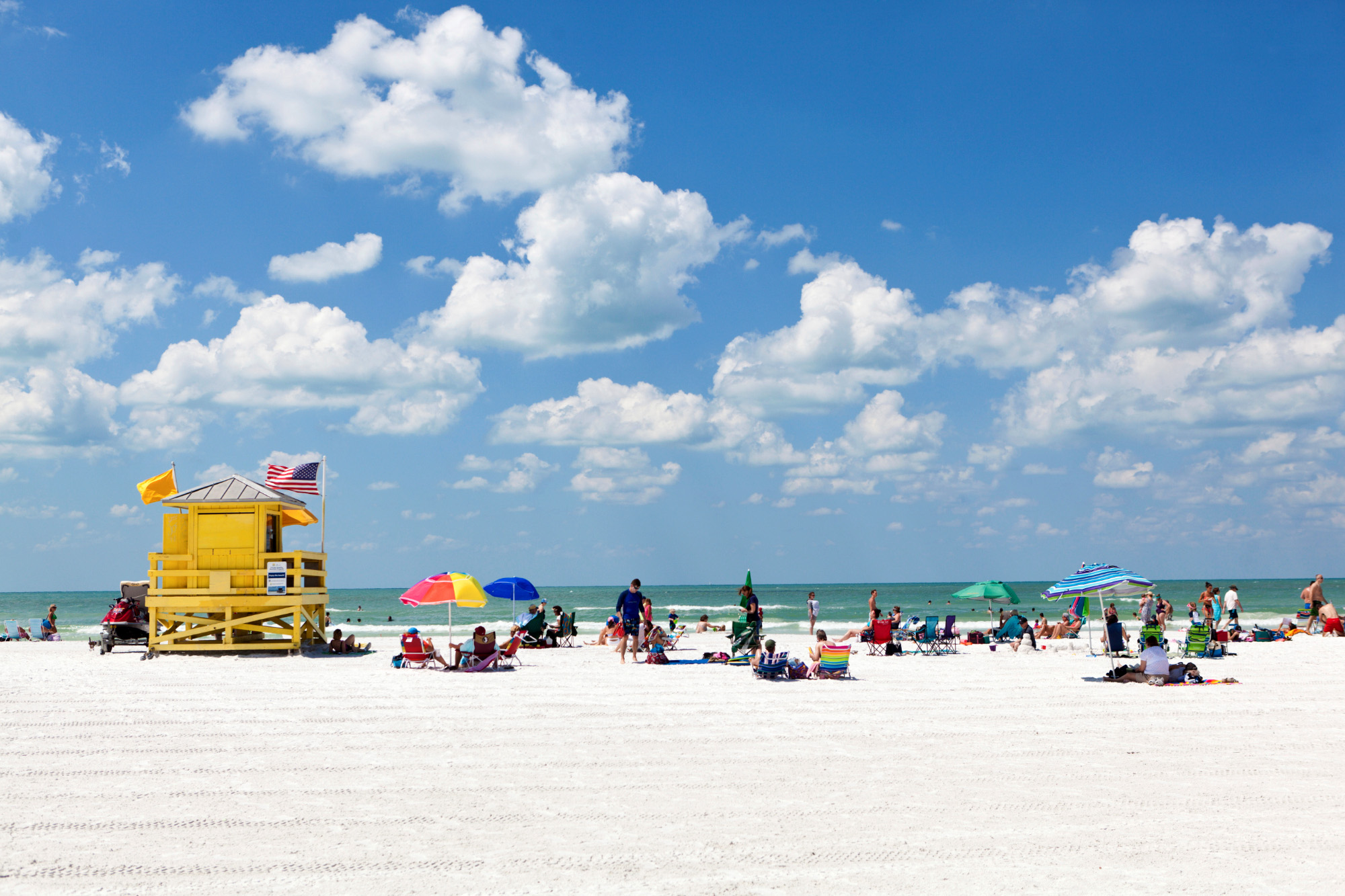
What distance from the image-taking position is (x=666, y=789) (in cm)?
759

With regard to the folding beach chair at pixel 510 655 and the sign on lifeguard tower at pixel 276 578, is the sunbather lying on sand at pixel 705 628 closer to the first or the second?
the folding beach chair at pixel 510 655

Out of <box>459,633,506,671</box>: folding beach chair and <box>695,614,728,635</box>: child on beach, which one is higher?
<box>459,633,506,671</box>: folding beach chair

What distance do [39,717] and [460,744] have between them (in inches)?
214

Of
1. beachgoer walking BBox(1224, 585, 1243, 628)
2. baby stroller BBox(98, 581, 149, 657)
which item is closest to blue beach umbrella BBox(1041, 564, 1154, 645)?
beachgoer walking BBox(1224, 585, 1243, 628)

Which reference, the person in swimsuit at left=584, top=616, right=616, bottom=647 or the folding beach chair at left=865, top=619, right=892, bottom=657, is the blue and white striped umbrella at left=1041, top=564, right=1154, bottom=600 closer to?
the folding beach chair at left=865, top=619, right=892, bottom=657

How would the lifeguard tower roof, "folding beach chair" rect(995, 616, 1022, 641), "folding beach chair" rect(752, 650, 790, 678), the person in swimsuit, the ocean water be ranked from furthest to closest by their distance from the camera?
1. the ocean water
2. the person in swimsuit
3. "folding beach chair" rect(995, 616, 1022, 641)
4. the lifeguard tower roof
5. "folding beach chair" rect(752, 650, 790, 678)

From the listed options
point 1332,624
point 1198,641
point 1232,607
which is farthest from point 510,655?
point 1332,624

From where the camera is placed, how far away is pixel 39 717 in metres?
11.1

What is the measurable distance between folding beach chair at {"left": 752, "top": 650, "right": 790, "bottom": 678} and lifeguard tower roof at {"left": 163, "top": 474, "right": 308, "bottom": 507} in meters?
10.6

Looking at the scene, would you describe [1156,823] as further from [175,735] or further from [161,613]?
[161,613]

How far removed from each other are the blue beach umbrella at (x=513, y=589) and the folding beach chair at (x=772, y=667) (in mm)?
9433

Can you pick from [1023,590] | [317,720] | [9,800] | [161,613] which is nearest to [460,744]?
[317,720]

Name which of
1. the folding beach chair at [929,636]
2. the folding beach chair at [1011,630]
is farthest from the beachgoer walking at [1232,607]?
the folding beach chair at [929,636]

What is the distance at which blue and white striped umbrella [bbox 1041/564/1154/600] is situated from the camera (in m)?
17.2
